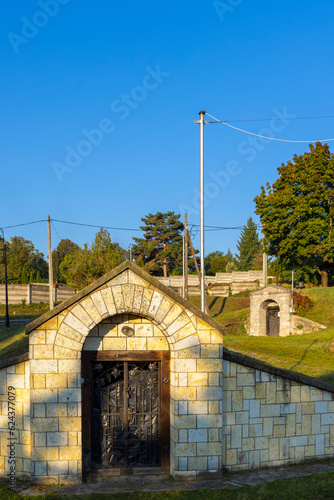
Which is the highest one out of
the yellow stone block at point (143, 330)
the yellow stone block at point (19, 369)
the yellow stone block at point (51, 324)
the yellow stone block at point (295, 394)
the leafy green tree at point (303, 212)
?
the leafy green tree at point (303, 212)

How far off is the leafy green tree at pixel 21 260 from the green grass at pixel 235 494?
190ft

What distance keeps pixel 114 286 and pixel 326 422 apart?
5.18 m

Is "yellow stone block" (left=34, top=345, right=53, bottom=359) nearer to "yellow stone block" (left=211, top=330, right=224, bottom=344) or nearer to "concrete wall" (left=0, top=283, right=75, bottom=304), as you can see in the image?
"yellow stone block" (left=211, top=330, right=224, bottom=344)

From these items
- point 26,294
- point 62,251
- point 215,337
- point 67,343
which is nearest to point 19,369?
point 67,343

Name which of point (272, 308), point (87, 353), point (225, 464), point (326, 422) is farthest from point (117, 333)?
point (272, 308)

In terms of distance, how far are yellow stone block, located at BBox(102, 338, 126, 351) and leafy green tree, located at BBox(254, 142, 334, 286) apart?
29.5 metres

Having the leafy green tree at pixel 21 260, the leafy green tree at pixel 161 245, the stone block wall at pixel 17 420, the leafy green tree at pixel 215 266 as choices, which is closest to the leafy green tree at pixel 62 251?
the leafy green tree at pixel 21 260

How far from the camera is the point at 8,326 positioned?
2909 centimetres

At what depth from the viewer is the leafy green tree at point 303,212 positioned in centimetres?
3578

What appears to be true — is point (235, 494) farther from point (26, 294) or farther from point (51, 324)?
point (26, 294)

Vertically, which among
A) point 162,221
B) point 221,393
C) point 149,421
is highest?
point 162,221

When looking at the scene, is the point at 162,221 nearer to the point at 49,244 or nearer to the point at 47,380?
the point at 49,244

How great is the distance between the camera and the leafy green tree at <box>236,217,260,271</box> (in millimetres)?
79494

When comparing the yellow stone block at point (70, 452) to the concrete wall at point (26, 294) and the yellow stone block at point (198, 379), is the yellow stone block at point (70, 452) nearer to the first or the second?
the yellow stone block at point (198, 379)
